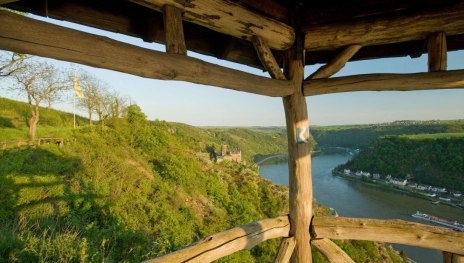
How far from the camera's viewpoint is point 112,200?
31.3ft

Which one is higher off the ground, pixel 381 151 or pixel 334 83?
→ pixel 334 83

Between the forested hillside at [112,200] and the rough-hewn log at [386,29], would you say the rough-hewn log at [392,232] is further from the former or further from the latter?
the forested hillside at [112,200]

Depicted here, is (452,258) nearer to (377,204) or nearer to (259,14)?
(259,14)

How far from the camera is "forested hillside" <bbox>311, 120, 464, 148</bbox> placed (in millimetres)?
92500

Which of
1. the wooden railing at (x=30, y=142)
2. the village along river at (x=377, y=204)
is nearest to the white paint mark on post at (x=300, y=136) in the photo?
the wooden railing at (x=30, y=142)

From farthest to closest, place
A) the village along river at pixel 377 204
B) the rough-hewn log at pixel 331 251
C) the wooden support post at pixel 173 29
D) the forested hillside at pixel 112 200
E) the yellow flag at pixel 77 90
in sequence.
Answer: the village along river at pixel 377 204 → the yellow flag at pixel 77 90 → the forested hillside at pixel 112 200 → the rough-hewn log at pixel 331 251 → the wooden support post at pixel 173 29

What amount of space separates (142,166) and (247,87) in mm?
13831

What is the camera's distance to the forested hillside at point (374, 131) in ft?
303

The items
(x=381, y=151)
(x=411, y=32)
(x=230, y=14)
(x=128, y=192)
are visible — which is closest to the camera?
(x=230, y=14)

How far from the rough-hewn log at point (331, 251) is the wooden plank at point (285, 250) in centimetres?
23

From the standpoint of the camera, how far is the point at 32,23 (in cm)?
124

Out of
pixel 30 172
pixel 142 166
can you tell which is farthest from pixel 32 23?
pixel 142 166

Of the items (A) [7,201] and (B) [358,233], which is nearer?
(B) [358,233]

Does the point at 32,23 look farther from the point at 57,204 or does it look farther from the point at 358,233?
the point at 57,204
